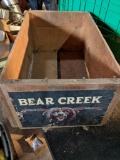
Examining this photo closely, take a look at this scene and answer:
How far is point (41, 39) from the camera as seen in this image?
4.90 ft

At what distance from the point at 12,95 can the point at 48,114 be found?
0.24 metres

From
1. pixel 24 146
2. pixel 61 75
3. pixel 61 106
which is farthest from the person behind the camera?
pixel 61 75

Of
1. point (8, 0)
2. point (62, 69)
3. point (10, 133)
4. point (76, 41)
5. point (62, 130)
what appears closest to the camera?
point (62, 130)

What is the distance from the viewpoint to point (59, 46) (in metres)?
1.55

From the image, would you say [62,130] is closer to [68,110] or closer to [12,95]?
[68,110]

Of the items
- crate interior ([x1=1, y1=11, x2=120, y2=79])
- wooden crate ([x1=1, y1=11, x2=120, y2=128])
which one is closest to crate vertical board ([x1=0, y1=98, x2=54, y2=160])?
wooden crate ([x1=1, y1=11, x2=120, y2=128])

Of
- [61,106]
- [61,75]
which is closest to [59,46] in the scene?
[61,75]

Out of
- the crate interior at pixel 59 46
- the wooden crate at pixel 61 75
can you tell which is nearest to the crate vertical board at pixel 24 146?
the wooden crate at pixel 61 75

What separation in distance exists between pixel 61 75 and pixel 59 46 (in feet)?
1.20

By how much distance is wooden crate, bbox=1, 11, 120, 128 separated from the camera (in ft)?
2.26

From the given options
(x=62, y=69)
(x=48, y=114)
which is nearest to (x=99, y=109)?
(x=48, y=114)

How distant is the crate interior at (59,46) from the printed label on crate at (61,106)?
39 cm

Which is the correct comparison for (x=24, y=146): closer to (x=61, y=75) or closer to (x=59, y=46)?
(x=61, y=75)

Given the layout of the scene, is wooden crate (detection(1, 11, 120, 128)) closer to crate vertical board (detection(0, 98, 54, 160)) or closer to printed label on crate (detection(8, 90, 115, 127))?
printed label on crate (detection(8, 90, 115, 127))
